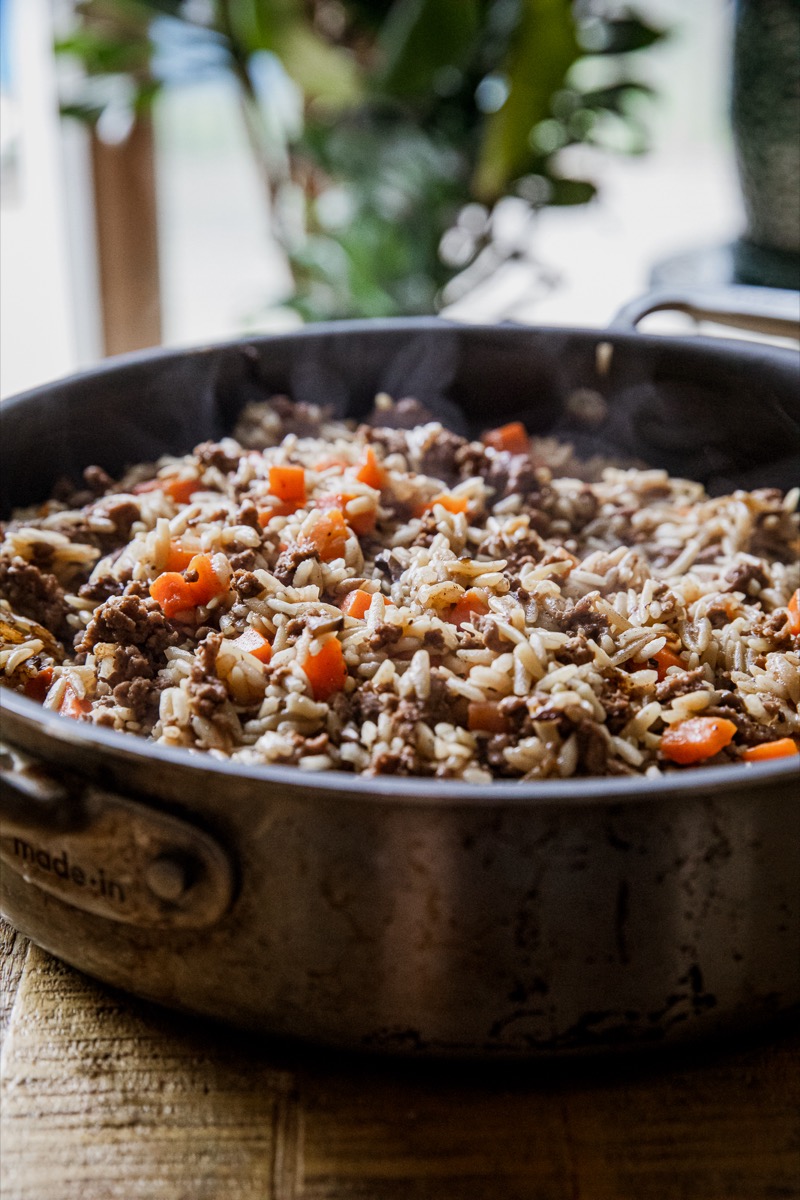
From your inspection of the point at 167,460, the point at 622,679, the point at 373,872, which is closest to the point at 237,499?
the point at 167,460

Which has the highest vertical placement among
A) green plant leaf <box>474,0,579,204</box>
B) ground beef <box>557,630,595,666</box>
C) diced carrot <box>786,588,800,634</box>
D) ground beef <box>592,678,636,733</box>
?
green plant leaf <box>474,0,579,204</box>

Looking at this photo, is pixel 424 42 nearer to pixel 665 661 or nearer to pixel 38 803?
pixel 665 661

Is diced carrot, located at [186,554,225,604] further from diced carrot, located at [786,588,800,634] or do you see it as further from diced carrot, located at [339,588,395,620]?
diced carrot, located at [786,588,800,634]

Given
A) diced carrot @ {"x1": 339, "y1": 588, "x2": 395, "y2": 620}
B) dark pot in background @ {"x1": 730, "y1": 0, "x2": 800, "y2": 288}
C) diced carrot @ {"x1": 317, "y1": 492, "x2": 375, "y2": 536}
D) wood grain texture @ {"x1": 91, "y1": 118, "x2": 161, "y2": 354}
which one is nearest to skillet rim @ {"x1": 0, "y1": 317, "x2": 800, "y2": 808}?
diced carrot @ {"x1": 339, "y1": 588, "x2": 395, "y2": 620}

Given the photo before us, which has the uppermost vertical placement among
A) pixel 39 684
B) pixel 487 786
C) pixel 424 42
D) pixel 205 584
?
pixel 424 42

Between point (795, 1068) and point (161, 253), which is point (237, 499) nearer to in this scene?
point (795, 1068)

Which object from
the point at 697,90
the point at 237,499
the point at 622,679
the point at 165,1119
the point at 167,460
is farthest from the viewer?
the point at 697,90

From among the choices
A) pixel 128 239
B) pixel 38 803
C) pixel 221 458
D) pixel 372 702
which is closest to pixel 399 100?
pixel 128 239
